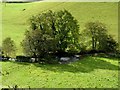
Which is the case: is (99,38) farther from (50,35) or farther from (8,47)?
(8,47)

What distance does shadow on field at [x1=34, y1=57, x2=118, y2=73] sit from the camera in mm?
54094

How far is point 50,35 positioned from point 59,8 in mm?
37727

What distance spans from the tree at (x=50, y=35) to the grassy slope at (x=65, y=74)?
14.4 feet

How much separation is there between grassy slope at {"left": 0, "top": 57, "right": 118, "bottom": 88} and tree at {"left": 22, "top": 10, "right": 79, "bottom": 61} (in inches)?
173

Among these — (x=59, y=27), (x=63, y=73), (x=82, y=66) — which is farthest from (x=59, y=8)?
(x=63, y=73)

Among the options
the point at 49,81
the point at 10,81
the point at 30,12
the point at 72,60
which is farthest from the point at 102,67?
the point at 30,12

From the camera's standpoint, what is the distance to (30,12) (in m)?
101

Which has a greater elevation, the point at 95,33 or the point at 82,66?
the point at 95,33

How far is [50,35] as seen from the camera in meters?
62.0

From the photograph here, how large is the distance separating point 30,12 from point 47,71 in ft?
167

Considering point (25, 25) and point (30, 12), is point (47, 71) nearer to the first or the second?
point (25, 25)

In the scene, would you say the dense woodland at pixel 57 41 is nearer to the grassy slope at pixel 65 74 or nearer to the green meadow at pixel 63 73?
the green meadow at pixel 63 73

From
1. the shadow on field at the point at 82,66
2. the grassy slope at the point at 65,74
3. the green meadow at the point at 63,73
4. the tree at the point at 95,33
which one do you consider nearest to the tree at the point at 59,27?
the tree at the point at 95,33

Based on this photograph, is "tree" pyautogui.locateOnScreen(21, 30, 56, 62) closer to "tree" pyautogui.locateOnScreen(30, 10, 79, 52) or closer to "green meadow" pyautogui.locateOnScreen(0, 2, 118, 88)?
"tree" pyautogui.locateOnScreen(30, 10, 79, 52)
